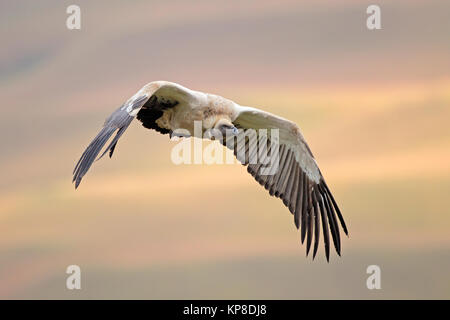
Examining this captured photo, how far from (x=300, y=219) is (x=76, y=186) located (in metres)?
4.57

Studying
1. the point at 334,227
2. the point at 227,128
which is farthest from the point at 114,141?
the point at 334,227

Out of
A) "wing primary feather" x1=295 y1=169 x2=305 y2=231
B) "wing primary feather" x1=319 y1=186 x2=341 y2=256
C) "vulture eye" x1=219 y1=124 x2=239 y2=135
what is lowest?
"wing primary feather" x1=319 y1=186 x2=341 y2=256

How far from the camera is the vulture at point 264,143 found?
36.7 ft

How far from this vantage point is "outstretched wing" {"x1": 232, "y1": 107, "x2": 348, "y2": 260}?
12.3 m

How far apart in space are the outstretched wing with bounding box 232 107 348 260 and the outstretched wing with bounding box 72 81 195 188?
1.46m

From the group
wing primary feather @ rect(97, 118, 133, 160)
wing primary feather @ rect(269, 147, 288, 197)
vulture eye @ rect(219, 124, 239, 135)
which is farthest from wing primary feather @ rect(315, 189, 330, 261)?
wing primary feather @ rect(97, 118, 133, 160)

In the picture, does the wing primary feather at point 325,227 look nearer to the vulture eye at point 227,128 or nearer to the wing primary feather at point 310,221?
the wing primary feather at point 310,221

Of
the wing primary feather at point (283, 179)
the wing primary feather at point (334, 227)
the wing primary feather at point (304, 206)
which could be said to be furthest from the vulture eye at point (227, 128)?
the wing primary feather at point (334, 227)

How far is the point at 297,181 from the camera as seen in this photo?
12.6 meters

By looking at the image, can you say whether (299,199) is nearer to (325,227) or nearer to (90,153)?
(325,227)

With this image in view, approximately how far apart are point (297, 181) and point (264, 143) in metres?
0.83

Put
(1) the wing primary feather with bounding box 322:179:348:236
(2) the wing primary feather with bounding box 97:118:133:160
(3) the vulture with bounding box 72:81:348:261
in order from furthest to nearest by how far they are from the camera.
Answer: (1) the wing primary feather with bounding box 322:179:348:236, (3) the vulture with bounding box 72:81:348:261, (2) the wing primary feather with bounding box 97:118:133:160

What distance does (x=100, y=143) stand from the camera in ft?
31.4

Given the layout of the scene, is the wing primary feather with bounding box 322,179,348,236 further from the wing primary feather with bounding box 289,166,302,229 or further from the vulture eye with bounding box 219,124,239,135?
the vulture eye with bounding box 219,124,239,135
